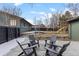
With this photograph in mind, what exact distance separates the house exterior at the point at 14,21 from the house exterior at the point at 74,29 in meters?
0.98

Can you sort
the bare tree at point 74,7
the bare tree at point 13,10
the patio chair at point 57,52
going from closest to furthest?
the patio chair at point 57,52
the bare tree at point 74,7
the bare tree at point 13,10

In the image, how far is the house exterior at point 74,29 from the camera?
4801mm

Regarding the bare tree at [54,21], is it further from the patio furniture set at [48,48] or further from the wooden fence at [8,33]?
the wooden fence at [8,33]

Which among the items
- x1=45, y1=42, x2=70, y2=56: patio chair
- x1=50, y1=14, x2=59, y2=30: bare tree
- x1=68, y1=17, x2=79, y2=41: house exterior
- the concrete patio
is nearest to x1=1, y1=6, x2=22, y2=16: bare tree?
the concrete patio

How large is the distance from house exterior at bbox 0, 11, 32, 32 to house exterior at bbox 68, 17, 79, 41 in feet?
3.21

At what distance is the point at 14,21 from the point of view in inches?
194

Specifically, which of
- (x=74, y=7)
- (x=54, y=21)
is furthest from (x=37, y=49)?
(x=74, y=7)

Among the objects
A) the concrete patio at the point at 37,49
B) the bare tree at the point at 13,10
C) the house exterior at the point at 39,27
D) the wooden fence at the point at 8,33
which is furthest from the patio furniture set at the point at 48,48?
the bare tree at the point at 13,10

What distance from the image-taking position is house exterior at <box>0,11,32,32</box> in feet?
16.0

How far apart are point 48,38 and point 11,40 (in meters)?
0.98

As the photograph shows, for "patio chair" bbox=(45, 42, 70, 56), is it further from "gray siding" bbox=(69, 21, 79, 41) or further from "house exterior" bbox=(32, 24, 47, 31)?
"house exterior" bbox=(32, 24, 47, 31)

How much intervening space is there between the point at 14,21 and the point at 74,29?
57.6 inches

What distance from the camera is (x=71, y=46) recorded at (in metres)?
5.07

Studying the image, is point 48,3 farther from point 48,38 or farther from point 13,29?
point 13,29
